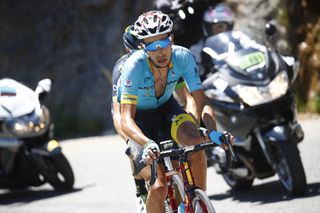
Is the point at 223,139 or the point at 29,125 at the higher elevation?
the point at 223,139

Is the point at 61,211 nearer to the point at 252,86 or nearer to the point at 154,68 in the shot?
the point at 252,86

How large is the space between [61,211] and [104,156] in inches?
159

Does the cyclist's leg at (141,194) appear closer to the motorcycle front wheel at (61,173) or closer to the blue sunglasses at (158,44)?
the blue sunglasses at (158,44)

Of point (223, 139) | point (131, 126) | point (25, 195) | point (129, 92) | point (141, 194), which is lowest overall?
point (25, 195)

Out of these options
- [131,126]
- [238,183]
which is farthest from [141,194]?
[238,183]

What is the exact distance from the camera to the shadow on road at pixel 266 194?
30.2ft

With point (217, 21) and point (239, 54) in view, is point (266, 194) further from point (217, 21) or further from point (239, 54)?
point (217, 21)

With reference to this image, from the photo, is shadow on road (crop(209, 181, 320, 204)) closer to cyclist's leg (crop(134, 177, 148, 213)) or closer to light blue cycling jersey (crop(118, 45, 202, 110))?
cyclist's leg (crop(134, 177, 148, 213))

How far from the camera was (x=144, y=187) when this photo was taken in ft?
26.0

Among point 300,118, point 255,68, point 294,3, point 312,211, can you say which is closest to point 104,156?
point 300,118

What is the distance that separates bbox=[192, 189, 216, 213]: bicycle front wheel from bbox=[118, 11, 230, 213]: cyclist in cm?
38

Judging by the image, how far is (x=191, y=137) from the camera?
720cm

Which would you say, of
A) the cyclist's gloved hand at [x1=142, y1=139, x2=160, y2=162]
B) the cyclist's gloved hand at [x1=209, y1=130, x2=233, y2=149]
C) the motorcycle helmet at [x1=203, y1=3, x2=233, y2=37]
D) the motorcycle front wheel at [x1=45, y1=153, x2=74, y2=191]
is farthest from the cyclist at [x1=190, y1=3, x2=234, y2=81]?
the cyclist's gloved hand at [x1=142, y1=139, x2=160, y2=162]

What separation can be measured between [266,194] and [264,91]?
112cm
